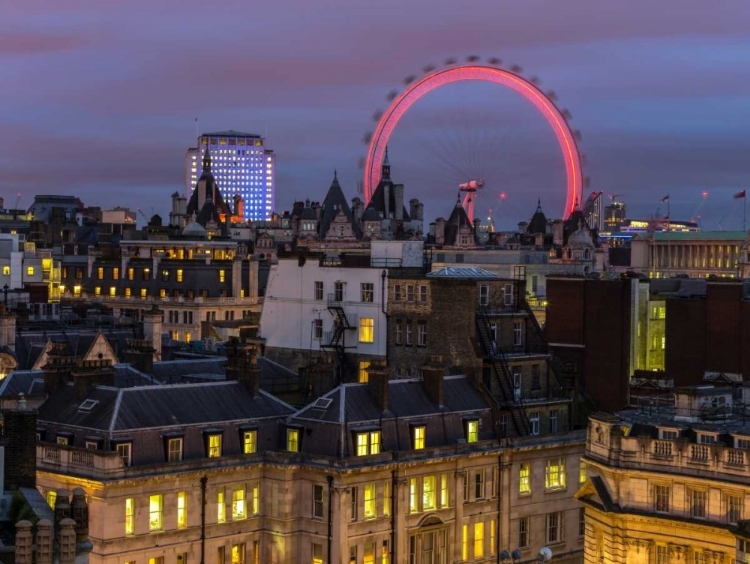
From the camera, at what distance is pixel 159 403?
7050 centimetres

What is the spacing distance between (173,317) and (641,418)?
94868 mm

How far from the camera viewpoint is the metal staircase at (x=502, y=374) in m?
80.6

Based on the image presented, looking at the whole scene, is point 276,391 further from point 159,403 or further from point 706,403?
point 706,403

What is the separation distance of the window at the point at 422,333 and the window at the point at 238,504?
1806 cm

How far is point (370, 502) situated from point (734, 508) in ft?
57.0

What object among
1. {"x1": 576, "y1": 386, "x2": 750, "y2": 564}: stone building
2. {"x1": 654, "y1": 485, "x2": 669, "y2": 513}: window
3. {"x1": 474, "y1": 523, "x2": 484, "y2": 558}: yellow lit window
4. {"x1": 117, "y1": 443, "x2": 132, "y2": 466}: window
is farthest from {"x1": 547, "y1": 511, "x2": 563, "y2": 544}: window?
{"x1": 117, "y1": 443, "x2": 132, "y2": 466}: window

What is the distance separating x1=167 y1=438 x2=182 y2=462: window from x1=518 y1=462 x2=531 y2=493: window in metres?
19.4

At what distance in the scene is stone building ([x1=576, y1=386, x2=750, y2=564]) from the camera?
6412 cm

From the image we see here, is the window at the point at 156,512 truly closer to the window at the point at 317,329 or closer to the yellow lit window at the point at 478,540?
the yellow lit window at the point at 478,540

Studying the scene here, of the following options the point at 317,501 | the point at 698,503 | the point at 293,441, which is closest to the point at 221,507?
the point at 317,501

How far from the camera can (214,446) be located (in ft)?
233

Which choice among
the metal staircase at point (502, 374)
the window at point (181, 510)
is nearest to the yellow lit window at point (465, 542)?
the metal staircase at point (502, 374)

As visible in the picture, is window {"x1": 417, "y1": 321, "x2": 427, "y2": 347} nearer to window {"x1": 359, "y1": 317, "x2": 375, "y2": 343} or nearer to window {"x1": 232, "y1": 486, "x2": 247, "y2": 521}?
window {"x1": 359, "y1": 317, "x2": 375, "y2": 343}

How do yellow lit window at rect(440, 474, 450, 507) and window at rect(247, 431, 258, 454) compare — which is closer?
window at rect(247, 431, 258, 454)
